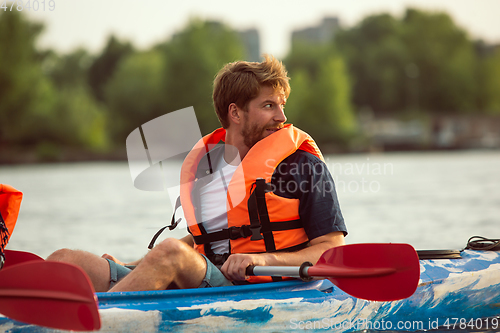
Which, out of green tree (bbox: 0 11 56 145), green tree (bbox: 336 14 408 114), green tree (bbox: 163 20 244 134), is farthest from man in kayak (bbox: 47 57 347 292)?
green tree (bbox: 336 14 408 114)

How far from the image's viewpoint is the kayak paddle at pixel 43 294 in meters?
2.30

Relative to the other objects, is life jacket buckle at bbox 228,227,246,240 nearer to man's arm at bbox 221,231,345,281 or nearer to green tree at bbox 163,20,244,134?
man's arm at bbox 221,231,345,281

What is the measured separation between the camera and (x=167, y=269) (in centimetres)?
252

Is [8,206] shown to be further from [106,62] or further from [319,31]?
[319,31]

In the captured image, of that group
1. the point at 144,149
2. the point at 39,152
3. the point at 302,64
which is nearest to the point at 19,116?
the point at 39,152

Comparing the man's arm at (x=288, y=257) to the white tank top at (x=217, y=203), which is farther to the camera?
the white tank top at (x=217, y=203)

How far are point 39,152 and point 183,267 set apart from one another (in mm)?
30381

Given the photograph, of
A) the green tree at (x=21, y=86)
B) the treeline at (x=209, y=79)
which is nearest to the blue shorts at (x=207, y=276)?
the treeline at (x=209, y=79)

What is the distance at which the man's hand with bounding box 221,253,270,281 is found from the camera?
2.55m

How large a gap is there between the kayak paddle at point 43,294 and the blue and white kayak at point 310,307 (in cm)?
9

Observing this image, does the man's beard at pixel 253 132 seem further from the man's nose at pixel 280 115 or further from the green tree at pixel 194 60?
the green tree at pixel 194 60

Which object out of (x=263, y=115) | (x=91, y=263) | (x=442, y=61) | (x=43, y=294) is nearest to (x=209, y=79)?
(x=442, y=61)

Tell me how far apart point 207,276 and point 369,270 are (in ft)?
2.52

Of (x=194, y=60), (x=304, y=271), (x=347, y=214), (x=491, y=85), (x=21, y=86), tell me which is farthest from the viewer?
(x=491, y=85)
